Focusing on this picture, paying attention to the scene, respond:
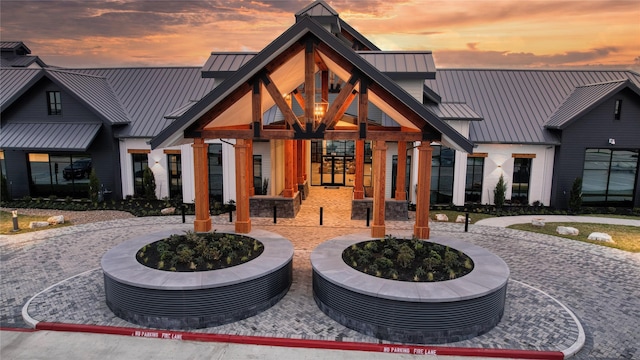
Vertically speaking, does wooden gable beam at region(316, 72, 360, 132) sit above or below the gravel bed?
above

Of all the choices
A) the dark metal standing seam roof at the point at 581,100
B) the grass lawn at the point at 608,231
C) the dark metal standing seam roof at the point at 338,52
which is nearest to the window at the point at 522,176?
the dark metal standing seam roof at the point at 581,100

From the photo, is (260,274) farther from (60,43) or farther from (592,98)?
(60,43)

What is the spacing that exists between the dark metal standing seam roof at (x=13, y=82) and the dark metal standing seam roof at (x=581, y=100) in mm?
27536

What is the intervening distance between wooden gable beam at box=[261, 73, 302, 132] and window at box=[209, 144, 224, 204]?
1089cm

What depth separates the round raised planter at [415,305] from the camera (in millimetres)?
8570

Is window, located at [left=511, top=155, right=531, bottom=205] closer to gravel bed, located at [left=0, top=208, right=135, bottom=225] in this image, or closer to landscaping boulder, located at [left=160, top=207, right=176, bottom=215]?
landscaping boulder, located at [left=160, top=207, right=176, bottom=215]

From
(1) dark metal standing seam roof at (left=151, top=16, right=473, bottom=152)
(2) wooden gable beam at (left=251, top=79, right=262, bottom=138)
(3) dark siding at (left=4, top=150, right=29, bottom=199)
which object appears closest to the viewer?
(1) dark metal standing seam roof at (left=151, top=16, right=473, bottom=152)

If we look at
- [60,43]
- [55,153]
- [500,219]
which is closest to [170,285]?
[500,219]

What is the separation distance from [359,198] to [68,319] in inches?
494

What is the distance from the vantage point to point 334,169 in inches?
1073

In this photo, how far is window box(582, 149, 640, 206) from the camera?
74.0ft

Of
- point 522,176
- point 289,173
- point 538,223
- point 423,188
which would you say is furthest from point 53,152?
point 522,176

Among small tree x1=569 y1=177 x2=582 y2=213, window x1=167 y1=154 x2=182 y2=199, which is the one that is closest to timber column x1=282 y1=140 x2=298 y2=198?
window x1=167 y1=154 x2=182 y2=199

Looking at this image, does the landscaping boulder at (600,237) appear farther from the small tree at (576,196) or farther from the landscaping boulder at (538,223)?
the small tree at (576,196)
